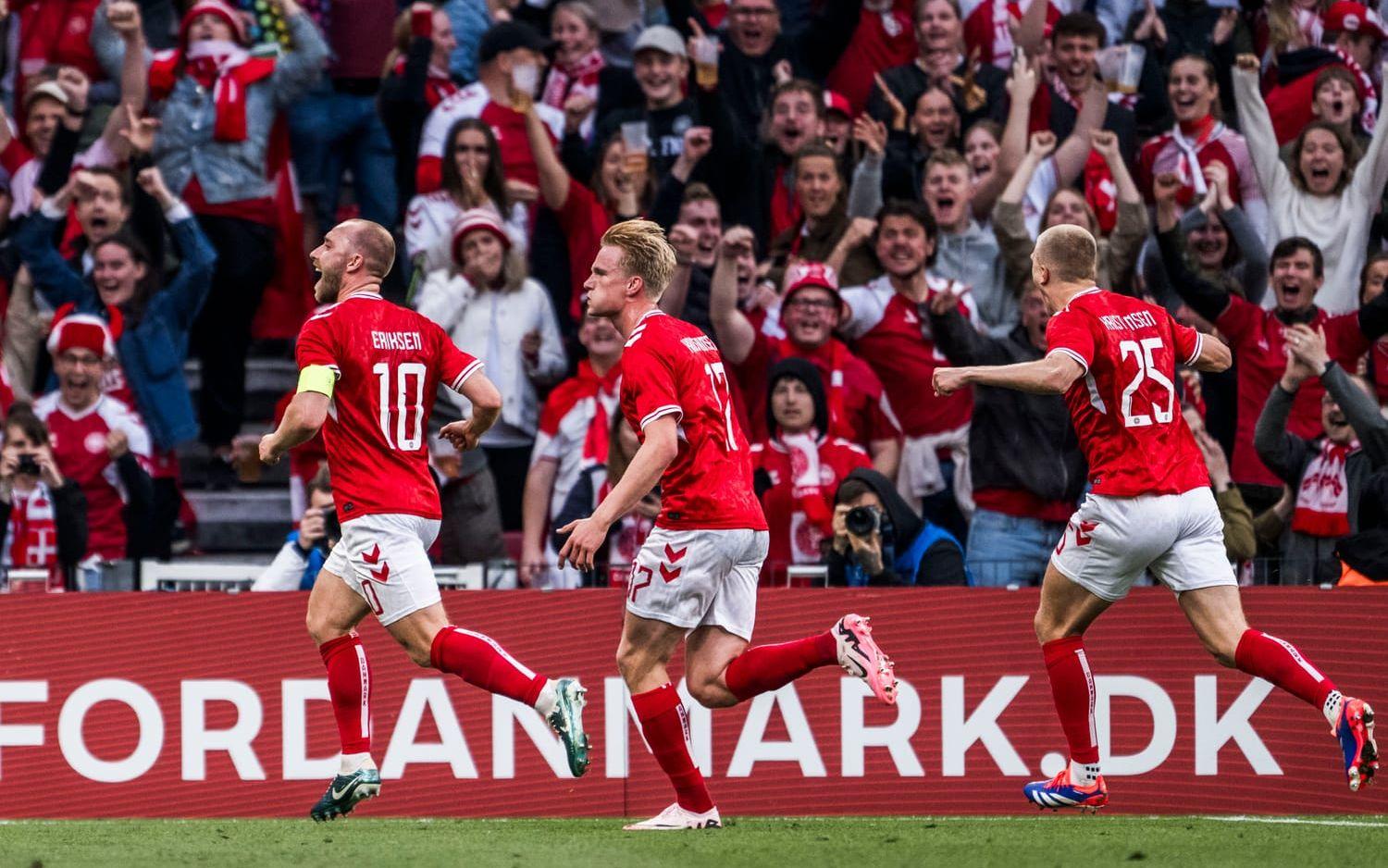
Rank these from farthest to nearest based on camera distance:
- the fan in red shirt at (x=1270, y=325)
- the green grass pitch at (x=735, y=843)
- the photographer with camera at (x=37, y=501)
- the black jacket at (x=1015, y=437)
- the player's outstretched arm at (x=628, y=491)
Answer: the fan in red shirt at (x=1270, y=325), the photographer with camera at (x=37, y=501), the black jacket at (x=1015, y=437), the player's outstretched arm at (x=628, y=491), the green grass pitch at (x=735, y=843)

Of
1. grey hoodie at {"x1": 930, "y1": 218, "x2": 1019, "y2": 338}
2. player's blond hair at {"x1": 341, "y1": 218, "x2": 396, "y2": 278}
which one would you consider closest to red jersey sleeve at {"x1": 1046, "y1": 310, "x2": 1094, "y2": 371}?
player's blond hair at {"x1": 341, "y1": 218, "x2": 396, "y2": 278}

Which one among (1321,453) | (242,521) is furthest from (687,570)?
(242,521)

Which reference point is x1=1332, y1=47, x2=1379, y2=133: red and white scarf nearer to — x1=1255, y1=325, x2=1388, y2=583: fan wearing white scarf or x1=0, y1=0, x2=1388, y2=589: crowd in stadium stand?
x1=0, y1=0, x2=1388, y2=589: crowd in stadium stand

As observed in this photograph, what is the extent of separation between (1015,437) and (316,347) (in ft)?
13.8

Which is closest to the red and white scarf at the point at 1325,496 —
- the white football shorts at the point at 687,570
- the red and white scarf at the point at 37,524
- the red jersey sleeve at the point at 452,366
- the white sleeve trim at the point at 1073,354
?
the white sleeve trim at the point at 1073,354

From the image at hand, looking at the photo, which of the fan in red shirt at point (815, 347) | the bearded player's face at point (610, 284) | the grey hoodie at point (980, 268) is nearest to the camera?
the bearded player's face at point (610, 284)

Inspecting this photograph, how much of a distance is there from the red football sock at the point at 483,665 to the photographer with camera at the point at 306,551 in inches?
82.4

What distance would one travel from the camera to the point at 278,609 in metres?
8.98

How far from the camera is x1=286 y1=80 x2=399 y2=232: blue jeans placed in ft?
40.9

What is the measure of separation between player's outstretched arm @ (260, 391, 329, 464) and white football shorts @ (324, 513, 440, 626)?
1.46 feet

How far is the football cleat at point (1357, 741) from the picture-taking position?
22.4 ft

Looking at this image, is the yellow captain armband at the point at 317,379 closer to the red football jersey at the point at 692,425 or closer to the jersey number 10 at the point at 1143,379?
the red football jersey at the point at 692,425

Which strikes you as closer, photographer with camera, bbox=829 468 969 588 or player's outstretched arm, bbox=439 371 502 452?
player's outstretched arm, bbox=439 371 502 452

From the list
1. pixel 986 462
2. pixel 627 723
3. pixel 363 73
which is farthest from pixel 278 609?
pixel 363 73
